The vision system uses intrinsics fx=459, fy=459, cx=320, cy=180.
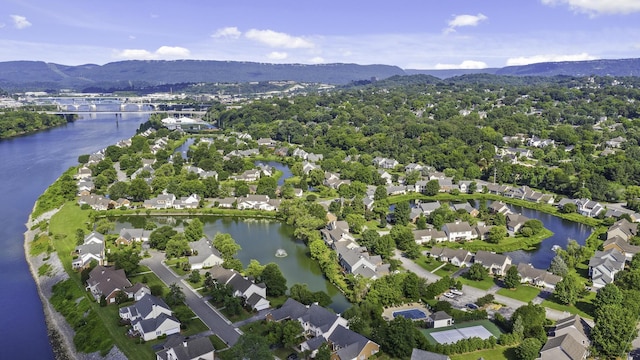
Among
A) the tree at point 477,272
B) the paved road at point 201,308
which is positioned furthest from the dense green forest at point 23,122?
the tree at point 477,272

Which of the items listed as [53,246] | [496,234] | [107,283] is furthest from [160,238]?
[496,234]

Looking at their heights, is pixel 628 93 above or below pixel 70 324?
above

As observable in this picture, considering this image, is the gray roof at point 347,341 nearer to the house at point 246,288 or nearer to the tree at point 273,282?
the house at point 246,288

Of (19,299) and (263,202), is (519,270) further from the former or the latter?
(19,299)

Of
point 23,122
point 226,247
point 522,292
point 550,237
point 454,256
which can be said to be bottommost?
point 550,237

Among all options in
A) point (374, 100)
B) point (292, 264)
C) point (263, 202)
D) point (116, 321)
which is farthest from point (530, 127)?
point (116, 321)

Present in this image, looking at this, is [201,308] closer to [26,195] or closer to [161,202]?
[161,202]
